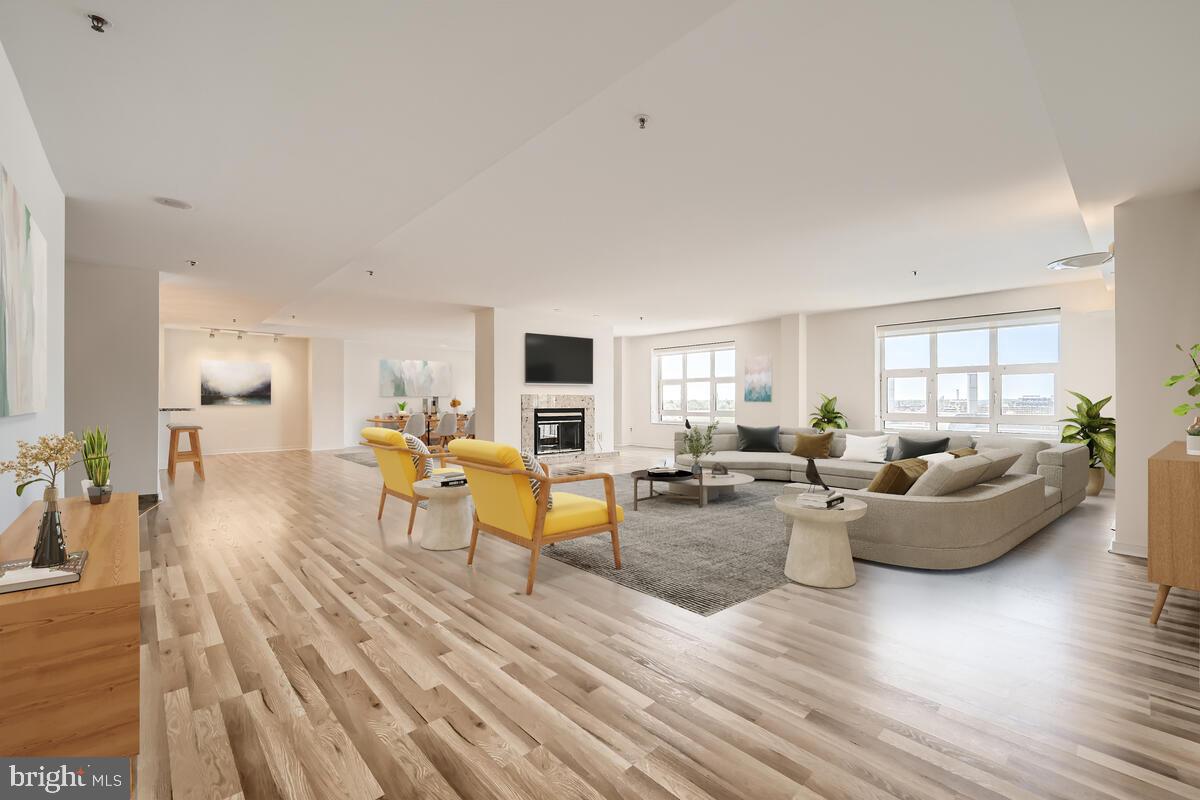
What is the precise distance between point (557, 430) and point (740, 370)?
144 inches

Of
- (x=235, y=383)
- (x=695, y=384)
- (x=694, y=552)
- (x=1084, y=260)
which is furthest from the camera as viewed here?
(x=695, y=384)

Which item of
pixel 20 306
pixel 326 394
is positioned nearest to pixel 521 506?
pixel 20 306

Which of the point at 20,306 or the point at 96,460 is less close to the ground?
the point at 20,306

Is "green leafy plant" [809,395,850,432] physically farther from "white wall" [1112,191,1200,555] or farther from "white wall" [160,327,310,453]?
"white wall" [160,327,310,453]

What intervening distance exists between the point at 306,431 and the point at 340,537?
866cm

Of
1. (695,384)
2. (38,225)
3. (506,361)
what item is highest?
(38,225)

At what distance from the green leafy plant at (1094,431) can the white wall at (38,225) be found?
870 cm

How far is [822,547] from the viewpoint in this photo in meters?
3.34

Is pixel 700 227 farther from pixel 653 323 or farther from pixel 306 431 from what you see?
pixel 306 431

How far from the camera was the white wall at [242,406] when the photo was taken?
10.6 meters

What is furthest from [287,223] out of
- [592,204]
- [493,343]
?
[493,343]

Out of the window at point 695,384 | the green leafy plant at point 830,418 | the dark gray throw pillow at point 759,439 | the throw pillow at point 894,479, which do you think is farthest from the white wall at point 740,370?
the throw pillow at point 894,479

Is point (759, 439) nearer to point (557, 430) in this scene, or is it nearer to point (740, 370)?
point (740, 370)

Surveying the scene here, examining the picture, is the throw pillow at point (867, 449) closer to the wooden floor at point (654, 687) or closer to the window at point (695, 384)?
the wooden floor at point (654, 687)
